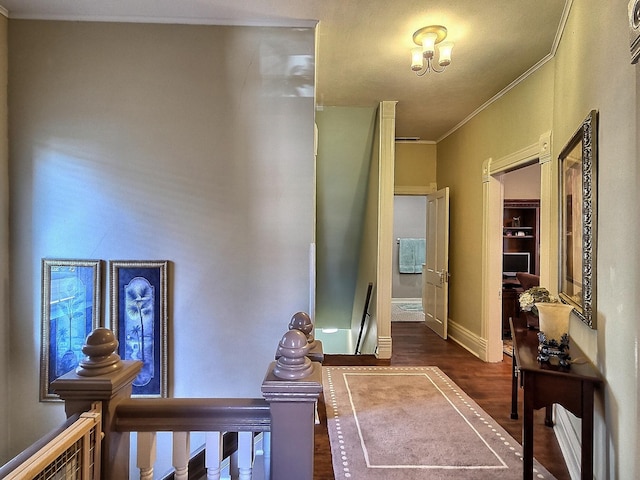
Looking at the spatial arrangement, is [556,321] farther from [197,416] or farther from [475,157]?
[475,157]

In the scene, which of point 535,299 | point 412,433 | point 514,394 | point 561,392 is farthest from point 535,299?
point 412,433

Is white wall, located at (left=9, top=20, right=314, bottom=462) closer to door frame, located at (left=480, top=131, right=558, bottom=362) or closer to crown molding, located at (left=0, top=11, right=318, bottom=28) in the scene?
crown molding, located at (left=0, top=11, right=318, bottom=28)

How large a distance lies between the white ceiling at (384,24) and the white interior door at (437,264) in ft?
6.58

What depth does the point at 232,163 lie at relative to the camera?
2.84 meters

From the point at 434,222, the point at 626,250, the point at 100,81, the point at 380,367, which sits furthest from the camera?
the point at 434,222

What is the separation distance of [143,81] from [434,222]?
4.39 m

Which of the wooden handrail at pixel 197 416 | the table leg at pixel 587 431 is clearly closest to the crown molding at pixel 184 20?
the wooden handrail at pixel 197 416

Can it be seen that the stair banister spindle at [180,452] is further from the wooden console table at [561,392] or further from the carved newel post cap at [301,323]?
the wooden console table at [561,392]

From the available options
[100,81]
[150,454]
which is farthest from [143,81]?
[150,454]

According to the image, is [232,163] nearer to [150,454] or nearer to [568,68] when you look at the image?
[150,454]

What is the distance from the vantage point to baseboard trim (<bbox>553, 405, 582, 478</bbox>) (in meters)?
2.19

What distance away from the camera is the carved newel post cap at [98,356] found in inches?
45.9

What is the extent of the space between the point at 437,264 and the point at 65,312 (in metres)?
4.59

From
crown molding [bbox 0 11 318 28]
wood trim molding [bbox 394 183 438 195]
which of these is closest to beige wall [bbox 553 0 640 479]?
crown molding [bbox 0 11 318 28]
